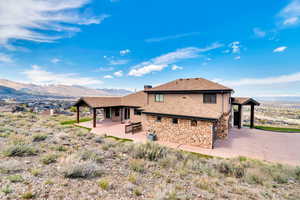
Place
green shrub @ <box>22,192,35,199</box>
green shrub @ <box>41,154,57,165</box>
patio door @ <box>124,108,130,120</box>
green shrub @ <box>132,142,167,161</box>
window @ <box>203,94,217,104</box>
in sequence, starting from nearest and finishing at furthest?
green shrub @ <box>22,192,35,199</box>
green shrub @ <box>41,154,57,165</box>
green shrub @ <box>132,142,167,161</box>
window @ <box>203,94,217,104</box>
patio door @ <box>124,108,130,120</box>

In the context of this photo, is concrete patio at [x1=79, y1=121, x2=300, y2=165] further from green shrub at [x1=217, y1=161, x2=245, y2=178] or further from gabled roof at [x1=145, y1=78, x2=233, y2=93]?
gabled roof at [x1=145, y1=78, x2=233, y2=93]

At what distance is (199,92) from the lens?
40.2 ft

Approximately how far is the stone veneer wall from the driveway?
1.99 feet

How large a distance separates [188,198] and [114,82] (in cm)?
7767

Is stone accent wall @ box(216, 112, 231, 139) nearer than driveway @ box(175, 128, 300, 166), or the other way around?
driveway @ box(175, 128, 300, 166)

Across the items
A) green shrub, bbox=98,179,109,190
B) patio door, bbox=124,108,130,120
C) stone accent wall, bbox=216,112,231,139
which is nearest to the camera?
green shrub, bbox=98,179,109,190

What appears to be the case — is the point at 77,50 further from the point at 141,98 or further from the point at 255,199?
the point at 255,199

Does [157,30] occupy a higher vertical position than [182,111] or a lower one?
higher

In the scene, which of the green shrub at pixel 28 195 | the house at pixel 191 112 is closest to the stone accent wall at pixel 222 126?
the house at pixel 191 112

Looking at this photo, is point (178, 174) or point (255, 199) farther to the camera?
point (178, 174)

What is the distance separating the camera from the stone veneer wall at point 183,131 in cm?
965

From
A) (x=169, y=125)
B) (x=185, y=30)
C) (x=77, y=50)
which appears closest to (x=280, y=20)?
(x=185, y=30)

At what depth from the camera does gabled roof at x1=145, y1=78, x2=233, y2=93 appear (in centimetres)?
1177

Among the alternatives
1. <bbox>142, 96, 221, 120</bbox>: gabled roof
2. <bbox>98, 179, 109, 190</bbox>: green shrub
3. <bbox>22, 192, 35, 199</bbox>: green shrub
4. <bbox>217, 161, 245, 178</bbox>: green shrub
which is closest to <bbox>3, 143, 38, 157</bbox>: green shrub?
<bbox>22, 192, 35, 199</bbox>: green shrub
